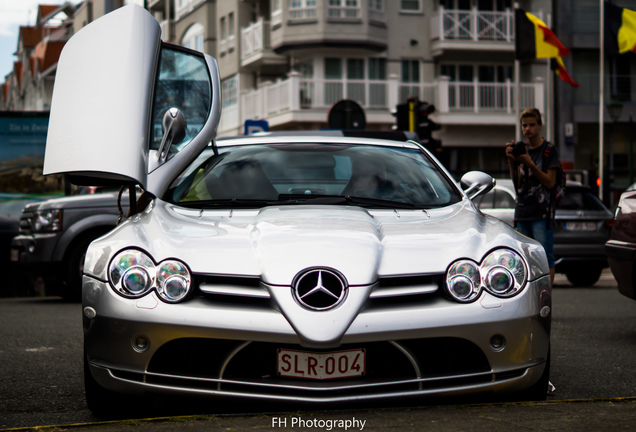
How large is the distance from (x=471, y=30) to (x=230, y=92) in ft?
34.1

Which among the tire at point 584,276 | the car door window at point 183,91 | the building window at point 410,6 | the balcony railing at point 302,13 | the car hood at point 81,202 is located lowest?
the tire at point 584,276

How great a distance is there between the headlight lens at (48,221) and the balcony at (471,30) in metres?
25.9

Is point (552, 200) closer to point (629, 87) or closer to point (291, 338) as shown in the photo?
point (291, 338)

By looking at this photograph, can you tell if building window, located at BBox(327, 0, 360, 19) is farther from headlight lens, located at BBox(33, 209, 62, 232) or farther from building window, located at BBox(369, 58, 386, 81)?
headlight lens, located at BBox(33, 209, 62, 232)

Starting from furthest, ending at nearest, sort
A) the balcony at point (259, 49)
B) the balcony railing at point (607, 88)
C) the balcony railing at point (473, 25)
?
the balcony at point (259, 49) → the balcony railing at point (607, 88) → the balcony railing at point (473, 25)

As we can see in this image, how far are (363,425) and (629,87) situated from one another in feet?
117

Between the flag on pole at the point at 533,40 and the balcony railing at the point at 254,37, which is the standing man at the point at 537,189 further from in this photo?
the balcony railing at the point at 254,37

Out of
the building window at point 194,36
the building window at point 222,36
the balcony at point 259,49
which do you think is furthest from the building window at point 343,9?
the building window at point 194,36

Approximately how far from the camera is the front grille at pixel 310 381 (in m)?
4.09

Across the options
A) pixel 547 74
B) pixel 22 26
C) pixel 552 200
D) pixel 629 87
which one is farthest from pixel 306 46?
pixel 22 26

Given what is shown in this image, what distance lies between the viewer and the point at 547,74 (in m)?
37.1

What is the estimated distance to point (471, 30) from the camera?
36.3 m

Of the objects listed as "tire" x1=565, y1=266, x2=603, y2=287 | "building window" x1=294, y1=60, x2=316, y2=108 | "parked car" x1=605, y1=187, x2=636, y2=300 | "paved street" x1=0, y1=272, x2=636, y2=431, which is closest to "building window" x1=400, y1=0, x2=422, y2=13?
"building window" x1=294, y1=60, x2=316, y2=108

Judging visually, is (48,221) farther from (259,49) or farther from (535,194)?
(259,49)
